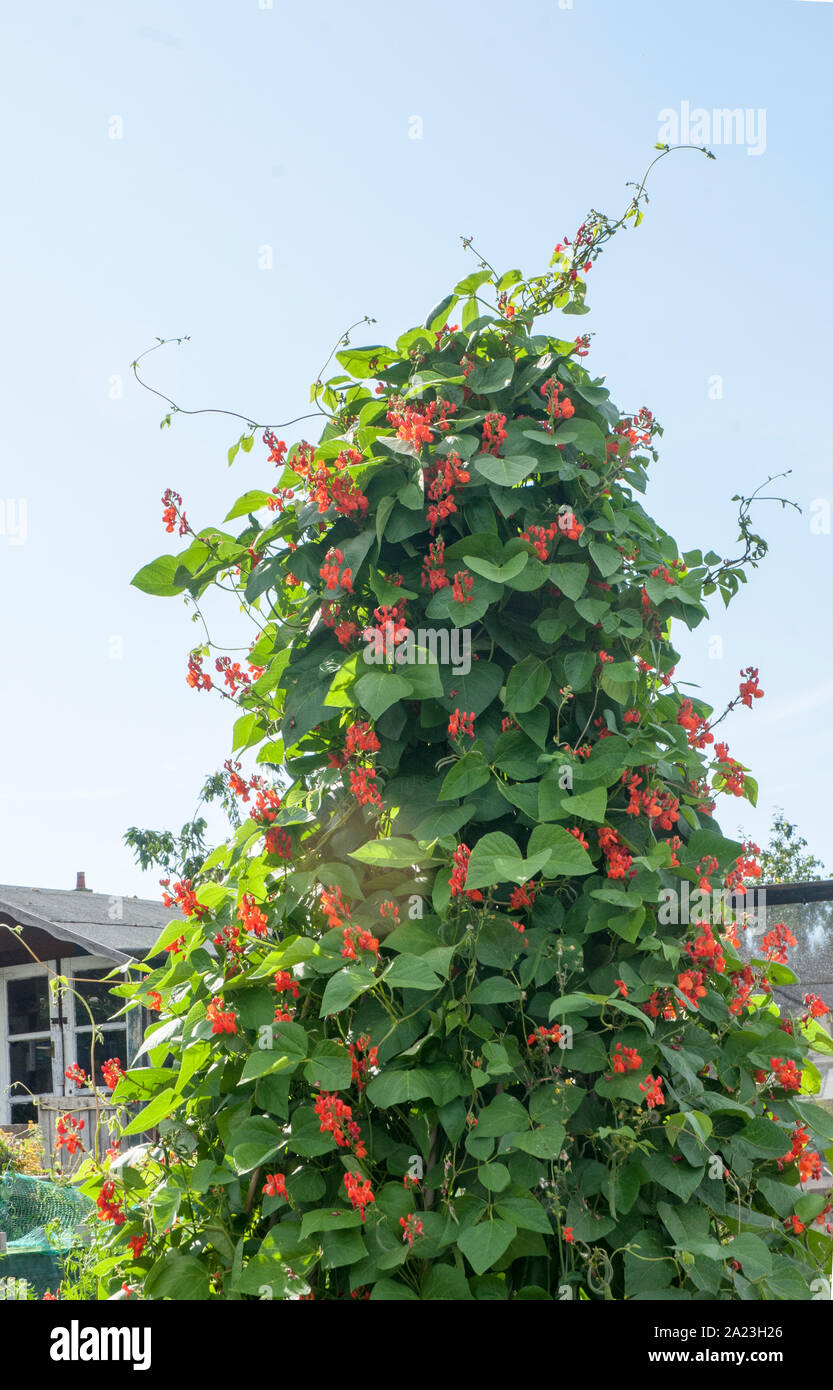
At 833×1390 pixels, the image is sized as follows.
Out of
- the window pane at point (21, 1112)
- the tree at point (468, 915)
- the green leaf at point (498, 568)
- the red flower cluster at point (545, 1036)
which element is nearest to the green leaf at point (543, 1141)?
the tree at point (468, 915)

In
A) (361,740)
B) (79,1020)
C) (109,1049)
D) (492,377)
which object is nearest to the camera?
(361,740)

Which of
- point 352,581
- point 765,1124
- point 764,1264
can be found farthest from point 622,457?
point 764,1264

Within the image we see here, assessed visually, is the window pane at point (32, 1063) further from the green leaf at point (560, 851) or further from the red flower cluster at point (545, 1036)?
the green leaf at point (560, 851)

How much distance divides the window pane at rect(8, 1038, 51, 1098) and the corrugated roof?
6.43 ft

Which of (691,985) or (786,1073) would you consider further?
(786,1073)

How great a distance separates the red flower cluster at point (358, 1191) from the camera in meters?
1.47

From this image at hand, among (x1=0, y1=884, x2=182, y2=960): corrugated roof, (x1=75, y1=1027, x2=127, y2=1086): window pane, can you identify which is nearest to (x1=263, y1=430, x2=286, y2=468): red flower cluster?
(x1=0, y1=884, x2=182, y2=960): corrugated roof

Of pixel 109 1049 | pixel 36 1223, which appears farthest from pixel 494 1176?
pixel 109 1049

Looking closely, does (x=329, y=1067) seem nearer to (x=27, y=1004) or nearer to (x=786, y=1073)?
(x=786, y=1073)

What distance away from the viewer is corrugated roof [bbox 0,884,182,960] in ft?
42.3

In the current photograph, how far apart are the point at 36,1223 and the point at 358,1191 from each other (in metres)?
6.13

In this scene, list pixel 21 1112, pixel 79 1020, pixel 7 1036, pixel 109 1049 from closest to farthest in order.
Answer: pixel 21 1112
pixel 109 1049
pixel 7 1036
pixel 79 1020

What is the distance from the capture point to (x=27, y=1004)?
16672 mm

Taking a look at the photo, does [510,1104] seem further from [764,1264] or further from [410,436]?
[410,436]
